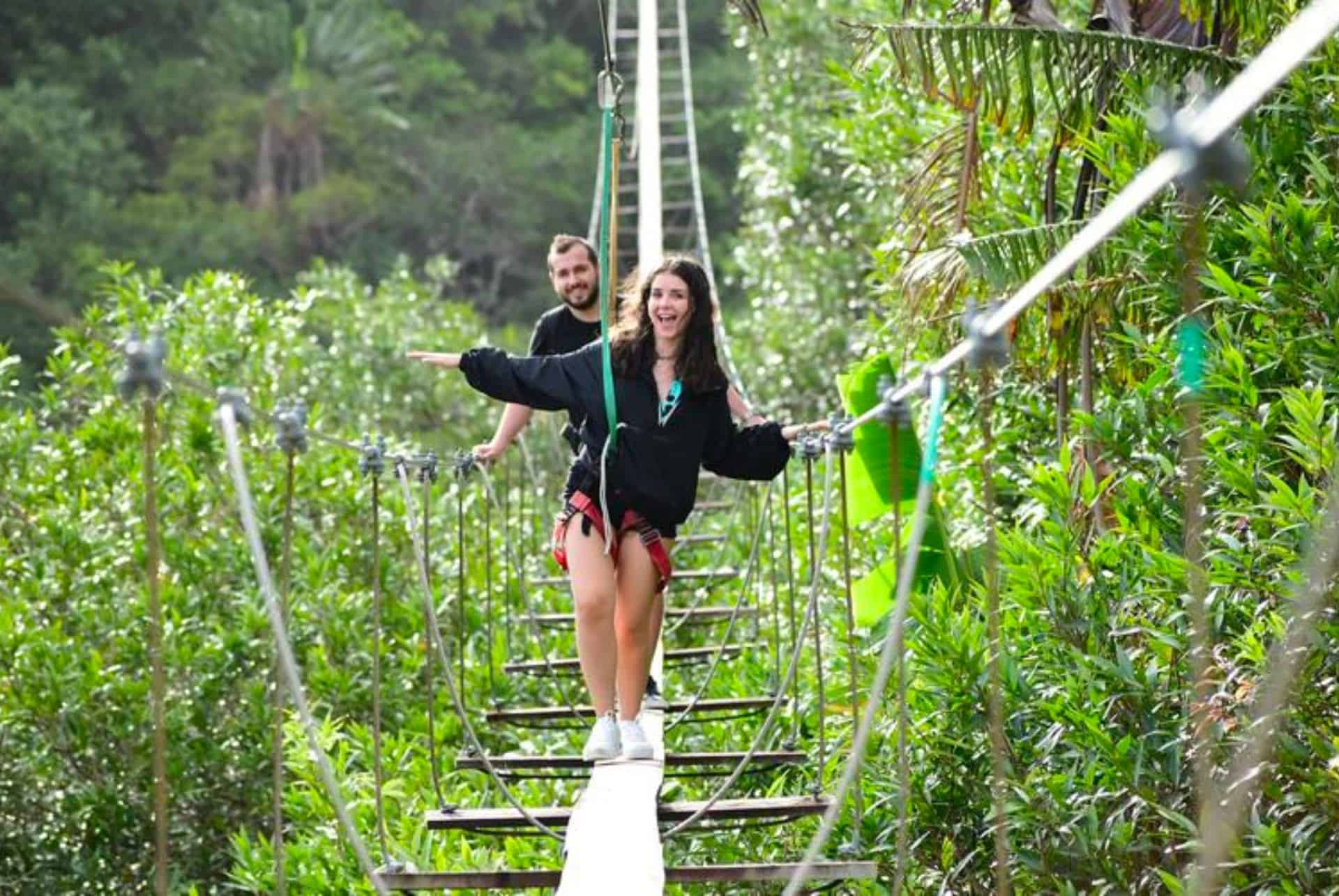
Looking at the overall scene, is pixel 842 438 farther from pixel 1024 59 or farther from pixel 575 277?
pixel 1024 59

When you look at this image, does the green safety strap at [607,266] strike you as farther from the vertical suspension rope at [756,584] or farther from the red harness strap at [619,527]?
the vertical suspension rope at [756,584]

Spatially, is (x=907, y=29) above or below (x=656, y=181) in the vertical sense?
below

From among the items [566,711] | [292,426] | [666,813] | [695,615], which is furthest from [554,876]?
[695,615]

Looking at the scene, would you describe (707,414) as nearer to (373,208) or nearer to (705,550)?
(705,550)

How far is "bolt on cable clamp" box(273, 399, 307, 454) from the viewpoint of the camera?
109 inches

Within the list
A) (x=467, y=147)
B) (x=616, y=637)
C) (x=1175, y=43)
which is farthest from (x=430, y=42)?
(x=616, y=637)

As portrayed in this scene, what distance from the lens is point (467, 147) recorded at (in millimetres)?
20719

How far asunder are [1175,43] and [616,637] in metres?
2.11

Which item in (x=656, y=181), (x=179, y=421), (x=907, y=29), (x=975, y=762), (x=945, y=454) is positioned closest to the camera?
(x=975, y=762)

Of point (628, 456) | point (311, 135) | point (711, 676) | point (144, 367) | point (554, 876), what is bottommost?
point (554, 876)

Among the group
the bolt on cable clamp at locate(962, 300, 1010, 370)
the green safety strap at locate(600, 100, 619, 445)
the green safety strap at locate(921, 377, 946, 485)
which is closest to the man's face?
the green safety strap at locate(600, 100, 619, 445)

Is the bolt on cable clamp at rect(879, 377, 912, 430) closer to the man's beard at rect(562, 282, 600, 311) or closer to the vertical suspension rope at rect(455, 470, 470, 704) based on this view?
the vertical suspension rope at rect(455, 470, 470, 704)

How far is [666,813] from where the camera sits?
3418mm

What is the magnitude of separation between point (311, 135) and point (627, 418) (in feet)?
57.3
